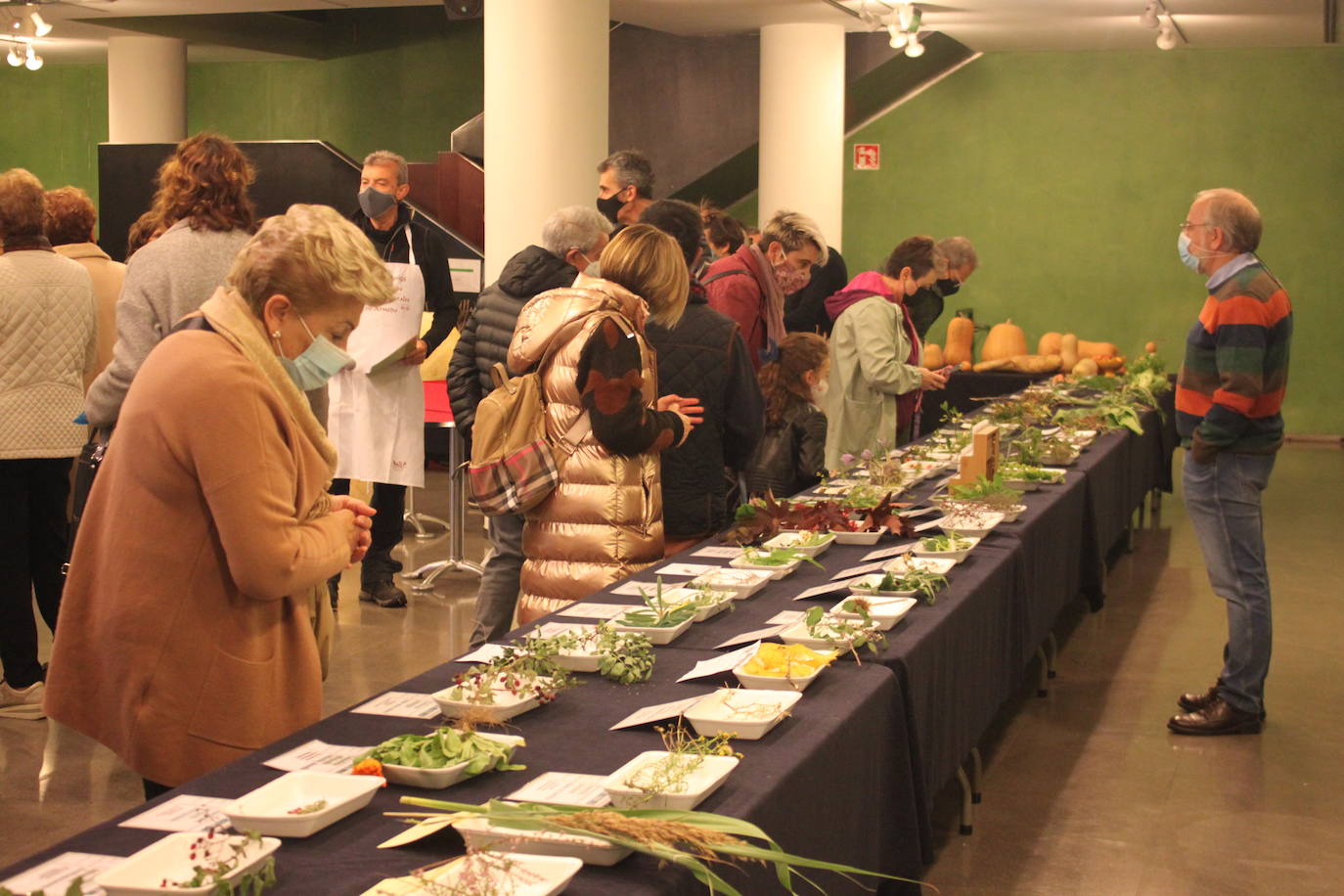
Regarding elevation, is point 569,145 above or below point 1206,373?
above

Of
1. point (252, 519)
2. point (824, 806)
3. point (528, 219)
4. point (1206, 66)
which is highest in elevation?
point (1206, 66)

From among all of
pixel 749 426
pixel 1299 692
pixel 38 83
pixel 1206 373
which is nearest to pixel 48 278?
pixel 749 426

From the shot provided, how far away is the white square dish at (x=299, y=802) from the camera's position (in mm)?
1565

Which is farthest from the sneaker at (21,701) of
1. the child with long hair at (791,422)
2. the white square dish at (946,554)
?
the white square dish at (946,554)

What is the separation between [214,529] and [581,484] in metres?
1.35

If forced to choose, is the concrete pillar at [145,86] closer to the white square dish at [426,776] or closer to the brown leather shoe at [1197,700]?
the brown leather shoe at [1197,700]

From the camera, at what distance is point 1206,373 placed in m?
3.88

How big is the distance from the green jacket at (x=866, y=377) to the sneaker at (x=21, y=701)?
2818 millimetres

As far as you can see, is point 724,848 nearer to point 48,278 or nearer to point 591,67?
point 48,278

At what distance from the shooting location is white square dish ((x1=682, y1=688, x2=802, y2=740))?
1940mm

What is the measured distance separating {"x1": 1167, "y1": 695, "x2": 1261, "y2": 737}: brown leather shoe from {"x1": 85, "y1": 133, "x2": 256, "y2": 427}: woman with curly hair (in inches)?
113

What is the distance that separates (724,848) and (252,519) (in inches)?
32.0

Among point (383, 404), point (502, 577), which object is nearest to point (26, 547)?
point (502, 577)

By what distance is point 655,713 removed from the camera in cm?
203
